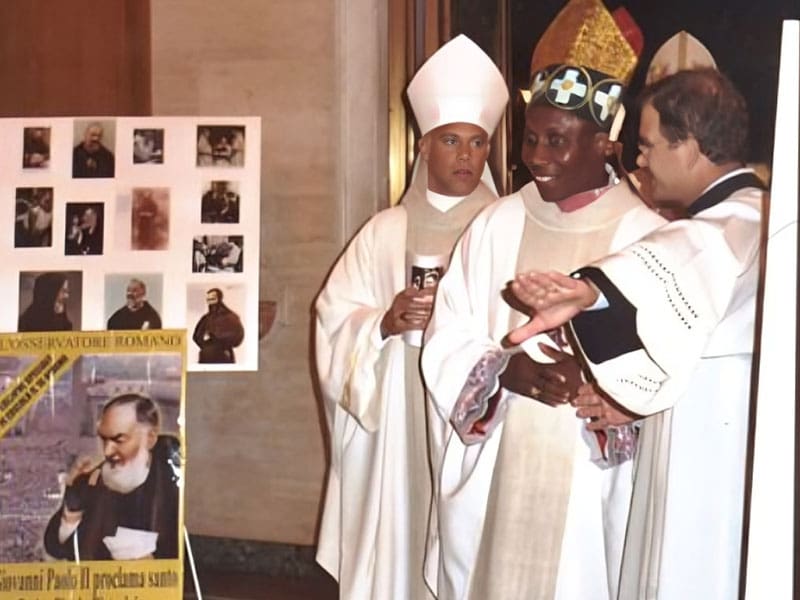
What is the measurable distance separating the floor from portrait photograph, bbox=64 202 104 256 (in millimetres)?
1032

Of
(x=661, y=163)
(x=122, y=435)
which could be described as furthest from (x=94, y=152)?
(x=661, y=163)

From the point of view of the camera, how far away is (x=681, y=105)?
2676 mm

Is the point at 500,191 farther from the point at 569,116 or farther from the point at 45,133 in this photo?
the point at 45,133

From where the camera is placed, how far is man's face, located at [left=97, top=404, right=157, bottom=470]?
311 centimetres

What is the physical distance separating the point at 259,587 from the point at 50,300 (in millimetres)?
1016

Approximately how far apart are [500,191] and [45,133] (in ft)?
4.15

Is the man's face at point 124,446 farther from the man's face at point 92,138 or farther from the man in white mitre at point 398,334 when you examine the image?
the man's face at point 92,138

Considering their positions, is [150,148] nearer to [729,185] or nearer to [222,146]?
[222,146]

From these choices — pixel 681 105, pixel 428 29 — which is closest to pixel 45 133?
pixel 428 29

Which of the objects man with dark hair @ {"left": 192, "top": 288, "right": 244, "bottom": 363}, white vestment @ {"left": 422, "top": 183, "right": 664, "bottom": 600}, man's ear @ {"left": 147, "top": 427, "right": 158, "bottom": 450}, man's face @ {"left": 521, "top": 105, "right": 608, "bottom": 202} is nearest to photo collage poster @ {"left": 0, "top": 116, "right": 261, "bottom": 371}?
man with dark hair @ {"left": 192, "top": 288, "right": 244, "bottom": 363}

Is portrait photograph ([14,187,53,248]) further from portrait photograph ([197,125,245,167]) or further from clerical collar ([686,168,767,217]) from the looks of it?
clerical collar ([686,168,767,217])

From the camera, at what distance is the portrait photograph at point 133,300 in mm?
3199

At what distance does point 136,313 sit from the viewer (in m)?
3.20

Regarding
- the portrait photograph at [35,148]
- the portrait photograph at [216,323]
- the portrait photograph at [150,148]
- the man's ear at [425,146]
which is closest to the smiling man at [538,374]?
the man's ear at [425,146]
